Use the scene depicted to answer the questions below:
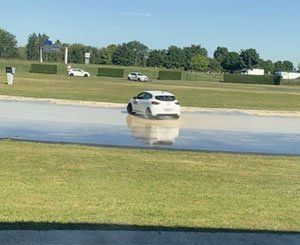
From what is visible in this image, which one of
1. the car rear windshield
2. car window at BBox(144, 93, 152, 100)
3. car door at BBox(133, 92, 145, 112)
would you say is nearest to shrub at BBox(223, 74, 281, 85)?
car door at BBox(133, 92, 145, 112)

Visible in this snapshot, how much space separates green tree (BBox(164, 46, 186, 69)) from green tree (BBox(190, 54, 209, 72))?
3634 millimetres

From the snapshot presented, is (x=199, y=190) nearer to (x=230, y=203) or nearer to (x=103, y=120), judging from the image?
(x=230, y=203)

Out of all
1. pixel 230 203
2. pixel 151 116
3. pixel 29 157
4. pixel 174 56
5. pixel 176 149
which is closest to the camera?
pixel 230 203

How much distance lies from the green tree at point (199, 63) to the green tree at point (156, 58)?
9486 mm

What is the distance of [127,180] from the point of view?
9.25m

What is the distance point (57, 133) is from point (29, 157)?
604 cm

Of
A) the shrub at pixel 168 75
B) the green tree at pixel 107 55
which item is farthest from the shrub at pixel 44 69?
the green tree at pixel 107 55

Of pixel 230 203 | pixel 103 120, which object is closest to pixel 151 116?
pixel 103 120

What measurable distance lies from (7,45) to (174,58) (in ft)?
172

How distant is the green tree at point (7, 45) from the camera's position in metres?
169

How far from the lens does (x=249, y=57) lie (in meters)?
183

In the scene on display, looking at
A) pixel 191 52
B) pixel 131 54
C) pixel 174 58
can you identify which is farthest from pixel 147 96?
pixel 191 52

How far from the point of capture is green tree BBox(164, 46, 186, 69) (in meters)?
172

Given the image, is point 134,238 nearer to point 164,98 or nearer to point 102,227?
point 102,227
